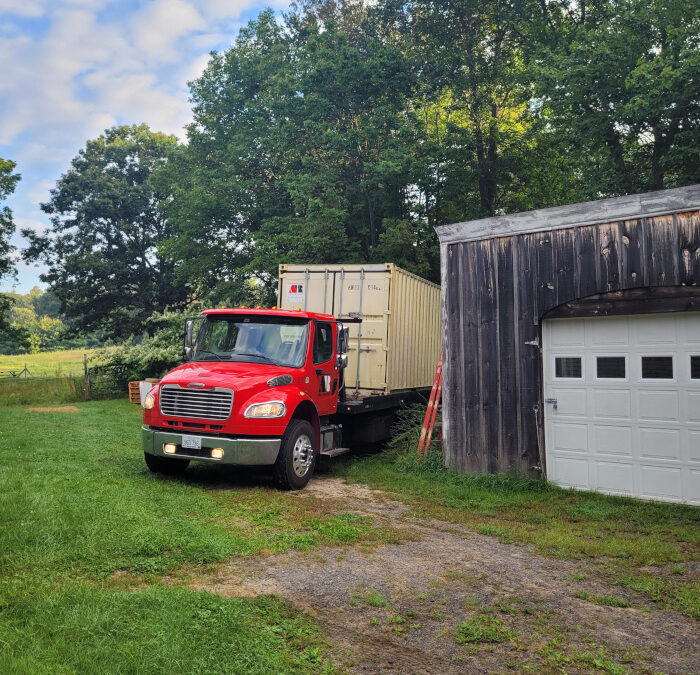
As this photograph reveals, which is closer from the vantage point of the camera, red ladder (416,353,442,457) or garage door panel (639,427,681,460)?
garage door panel (639,427,681,460)

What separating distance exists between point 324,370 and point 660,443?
472 cm

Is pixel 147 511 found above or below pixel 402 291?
below

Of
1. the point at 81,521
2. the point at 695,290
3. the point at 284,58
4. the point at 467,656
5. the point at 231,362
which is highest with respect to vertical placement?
the point at 284,58

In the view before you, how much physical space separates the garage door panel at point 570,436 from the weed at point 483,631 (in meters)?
4.80

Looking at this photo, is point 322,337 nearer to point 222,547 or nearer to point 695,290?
point 222,547

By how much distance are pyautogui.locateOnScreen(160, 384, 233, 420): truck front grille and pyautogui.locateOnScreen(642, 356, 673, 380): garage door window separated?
5.43 m

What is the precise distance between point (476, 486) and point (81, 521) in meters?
5.39

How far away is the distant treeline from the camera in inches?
741

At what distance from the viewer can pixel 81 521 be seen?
19.0ft

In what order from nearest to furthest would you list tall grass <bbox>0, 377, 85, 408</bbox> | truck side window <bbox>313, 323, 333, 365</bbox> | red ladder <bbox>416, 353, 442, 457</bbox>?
truck side window <bbox>313, 323, 333, 365</bbox>
red ladder <bbox>416, 353, 442, 457</bbox>
tall grass <bbox>0, 377, 85, 408</bbox>

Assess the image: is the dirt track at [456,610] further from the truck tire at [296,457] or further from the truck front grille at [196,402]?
the truck front grille at [196,402]

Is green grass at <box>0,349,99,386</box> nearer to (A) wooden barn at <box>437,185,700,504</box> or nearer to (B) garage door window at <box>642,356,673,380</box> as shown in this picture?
(A) wooden barn at <box>437,185,700,504</box>

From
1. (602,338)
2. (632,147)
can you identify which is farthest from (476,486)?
(632,147)

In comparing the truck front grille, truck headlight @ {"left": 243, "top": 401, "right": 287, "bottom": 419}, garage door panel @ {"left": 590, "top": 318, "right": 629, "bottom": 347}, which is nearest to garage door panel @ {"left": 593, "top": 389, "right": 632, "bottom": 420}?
garage door panel @ {"left": 590, "top": 318, "right": 629, "bottom": 347}
